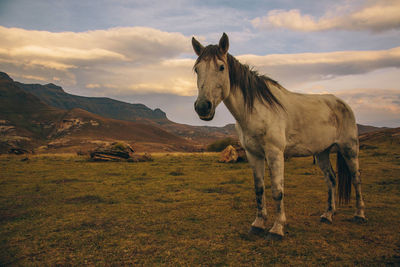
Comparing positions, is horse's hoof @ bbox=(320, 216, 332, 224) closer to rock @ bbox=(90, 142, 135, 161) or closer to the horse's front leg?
the horse's front leg

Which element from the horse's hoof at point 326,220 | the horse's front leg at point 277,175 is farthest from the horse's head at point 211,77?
the horse's hoof at point 326,220

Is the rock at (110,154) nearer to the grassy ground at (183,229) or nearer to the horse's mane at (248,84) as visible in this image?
the grassy ground at (183,229)

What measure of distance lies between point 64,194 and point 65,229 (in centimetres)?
406

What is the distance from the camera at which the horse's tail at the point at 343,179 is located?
5.94m

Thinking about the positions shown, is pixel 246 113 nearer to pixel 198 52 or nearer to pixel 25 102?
pixel 198 52

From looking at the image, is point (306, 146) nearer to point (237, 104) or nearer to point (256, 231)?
point (237, 104)

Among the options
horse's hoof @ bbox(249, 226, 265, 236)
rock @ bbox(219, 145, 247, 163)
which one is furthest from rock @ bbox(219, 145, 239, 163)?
horse's hoof @ bbox(249, 226, 265, 236)

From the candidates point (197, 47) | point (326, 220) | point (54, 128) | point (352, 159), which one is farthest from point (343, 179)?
point (54, 128)

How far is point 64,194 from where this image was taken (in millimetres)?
8523

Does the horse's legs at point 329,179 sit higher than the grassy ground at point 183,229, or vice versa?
the horse's legs at point 329,179

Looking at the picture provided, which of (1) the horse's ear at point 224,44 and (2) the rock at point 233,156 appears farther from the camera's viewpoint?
(2) the rock at point 233,156

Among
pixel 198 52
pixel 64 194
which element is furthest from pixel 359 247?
pixel 64 194

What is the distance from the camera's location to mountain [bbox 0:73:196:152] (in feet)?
234

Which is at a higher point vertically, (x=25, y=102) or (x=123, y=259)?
(x=25, y=102)
